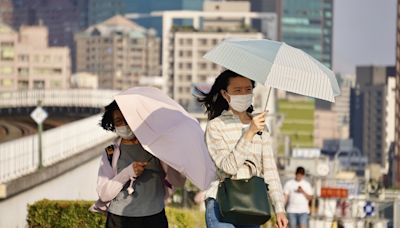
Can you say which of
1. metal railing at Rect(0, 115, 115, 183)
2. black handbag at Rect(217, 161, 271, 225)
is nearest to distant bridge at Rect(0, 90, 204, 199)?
metal railing at Rect(0, 115, 115, 183)

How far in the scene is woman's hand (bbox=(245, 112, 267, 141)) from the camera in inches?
417

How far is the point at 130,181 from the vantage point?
12.1m

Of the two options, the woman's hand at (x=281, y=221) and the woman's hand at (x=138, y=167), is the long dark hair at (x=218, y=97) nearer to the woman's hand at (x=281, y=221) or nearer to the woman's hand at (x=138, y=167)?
the woman's hand at (x=281, y=221)

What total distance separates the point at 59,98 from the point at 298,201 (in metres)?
61.2

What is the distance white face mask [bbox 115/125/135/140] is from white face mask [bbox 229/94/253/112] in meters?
1.50

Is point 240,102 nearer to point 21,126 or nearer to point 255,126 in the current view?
point 255,126

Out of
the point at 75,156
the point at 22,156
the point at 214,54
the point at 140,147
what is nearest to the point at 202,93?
the point at 214,54

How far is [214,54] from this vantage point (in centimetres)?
1123

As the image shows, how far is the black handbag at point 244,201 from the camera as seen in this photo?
421 inches

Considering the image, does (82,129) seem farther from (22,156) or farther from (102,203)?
(102,203)

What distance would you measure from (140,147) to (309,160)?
125m

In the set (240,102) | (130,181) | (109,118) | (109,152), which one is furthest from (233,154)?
(109,118)

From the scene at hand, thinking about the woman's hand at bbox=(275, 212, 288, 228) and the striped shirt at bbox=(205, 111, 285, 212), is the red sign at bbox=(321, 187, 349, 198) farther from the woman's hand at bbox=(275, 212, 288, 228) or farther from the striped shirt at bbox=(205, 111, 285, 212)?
the woman's hand at bbox=(275, 212, 288, 228)

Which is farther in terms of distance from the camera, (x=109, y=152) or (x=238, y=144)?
(x=109, y=152)
